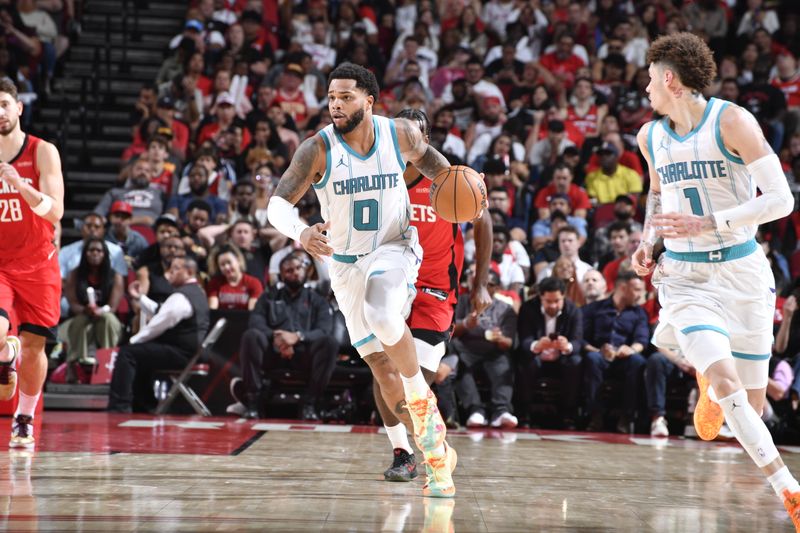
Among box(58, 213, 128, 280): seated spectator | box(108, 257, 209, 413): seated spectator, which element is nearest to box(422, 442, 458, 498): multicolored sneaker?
box(108, 257, 209, 413): seated spectator

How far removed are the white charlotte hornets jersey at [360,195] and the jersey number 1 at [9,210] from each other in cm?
223

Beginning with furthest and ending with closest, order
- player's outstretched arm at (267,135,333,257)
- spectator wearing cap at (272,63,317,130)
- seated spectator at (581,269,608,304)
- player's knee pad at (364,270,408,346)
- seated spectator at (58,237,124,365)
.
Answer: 1. spectator wearing cap at (272,63,317,130)
2. seated spectator at (581,269,608,304)
3. seated spectator at (58,237,124,365)
4. player's outstretched arm at (267,135,333,257)
5. player's knee pad at (364,270,408,346)

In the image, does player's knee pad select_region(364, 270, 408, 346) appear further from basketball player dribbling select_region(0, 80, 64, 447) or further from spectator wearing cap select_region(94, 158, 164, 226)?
spectator wearing cap select_region(94, 158, 164, 226)

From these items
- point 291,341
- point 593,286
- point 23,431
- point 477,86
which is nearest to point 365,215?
point 23,431

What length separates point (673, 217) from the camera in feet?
13.1

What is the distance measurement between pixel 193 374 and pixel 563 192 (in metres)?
4.78

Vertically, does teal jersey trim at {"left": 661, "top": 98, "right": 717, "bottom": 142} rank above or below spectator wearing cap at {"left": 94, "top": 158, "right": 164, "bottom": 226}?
above

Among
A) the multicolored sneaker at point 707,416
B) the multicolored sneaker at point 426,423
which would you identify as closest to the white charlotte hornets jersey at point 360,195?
the multicolored sneaker at point 426,423

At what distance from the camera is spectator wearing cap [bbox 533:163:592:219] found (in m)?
11.5

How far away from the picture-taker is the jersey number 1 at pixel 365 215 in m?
4.66

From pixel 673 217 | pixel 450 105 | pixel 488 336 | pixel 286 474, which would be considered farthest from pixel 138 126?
pixel 673 217

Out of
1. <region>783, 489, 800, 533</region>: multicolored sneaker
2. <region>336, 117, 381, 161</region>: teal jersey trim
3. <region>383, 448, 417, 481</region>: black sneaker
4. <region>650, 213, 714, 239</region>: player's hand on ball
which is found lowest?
<region>383, 448, 417, 481</region>: black sneaker

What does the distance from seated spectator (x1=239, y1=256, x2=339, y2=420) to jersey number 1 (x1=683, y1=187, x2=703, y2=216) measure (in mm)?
5286

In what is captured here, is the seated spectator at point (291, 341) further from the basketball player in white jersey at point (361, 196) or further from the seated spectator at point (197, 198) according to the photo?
the basketball player in white jersey at point (361, 196)
